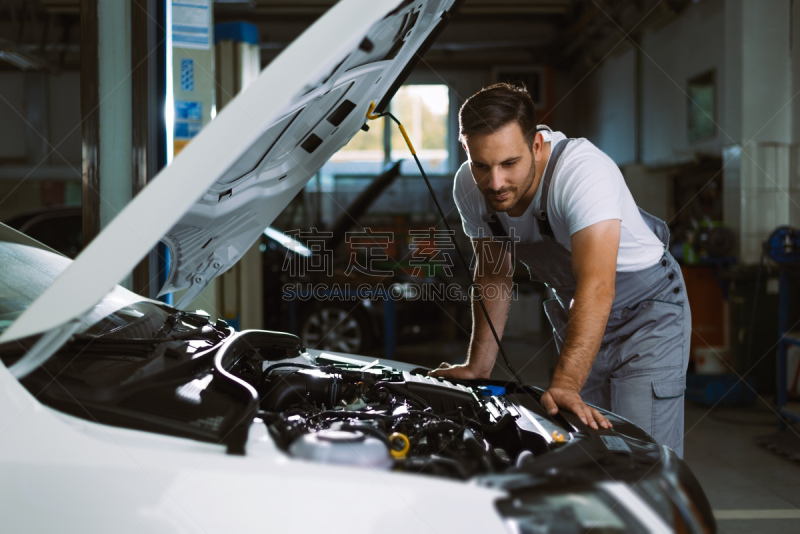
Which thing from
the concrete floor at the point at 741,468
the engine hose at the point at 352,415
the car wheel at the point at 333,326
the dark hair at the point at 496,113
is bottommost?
the concrete floor at the point at 741,468

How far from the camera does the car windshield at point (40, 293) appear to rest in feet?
4.22

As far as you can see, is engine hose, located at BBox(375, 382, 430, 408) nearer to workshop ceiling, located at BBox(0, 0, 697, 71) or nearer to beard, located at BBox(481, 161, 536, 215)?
beard, located at BBox(481, 161, 536, 215)

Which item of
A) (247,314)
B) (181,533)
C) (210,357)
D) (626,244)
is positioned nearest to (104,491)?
(181,533)

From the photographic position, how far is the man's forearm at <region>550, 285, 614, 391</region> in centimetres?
144

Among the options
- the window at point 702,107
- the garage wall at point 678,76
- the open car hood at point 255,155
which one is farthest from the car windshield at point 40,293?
the window at point 702,107

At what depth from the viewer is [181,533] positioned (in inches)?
35.3

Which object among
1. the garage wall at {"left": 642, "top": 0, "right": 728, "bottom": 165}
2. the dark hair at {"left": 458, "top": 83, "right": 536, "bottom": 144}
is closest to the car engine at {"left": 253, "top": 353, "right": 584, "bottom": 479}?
the dark hair at {"left": 458, "top": 83, "right": 536, "bottom": 144}

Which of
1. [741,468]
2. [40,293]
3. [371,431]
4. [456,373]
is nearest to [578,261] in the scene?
[456,373]

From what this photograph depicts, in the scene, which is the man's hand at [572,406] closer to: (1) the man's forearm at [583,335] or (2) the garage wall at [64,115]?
(1) the man's forearm at [583,335]

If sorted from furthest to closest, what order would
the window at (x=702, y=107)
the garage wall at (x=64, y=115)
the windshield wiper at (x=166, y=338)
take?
the garage wall at (x=64, y=115), the window at (x=702, y=107), the windshield wiper at (x=166, y=338)

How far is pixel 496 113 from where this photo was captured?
152cm

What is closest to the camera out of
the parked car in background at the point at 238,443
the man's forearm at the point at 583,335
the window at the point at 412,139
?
the parked car in background at the point at 238,443

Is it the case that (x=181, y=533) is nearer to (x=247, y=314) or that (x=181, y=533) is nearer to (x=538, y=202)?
(x=538, y=202)

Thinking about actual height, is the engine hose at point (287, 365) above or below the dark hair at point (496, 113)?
below
